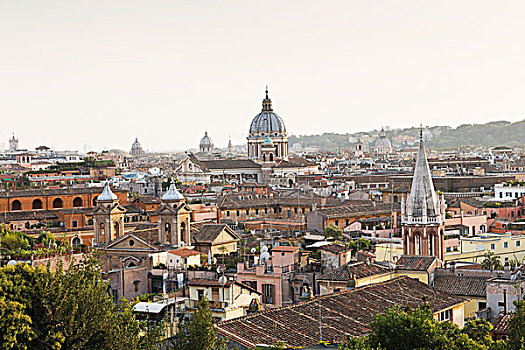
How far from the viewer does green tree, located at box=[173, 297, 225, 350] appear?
43.6 ft

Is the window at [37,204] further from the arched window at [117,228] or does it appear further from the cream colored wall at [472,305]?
the cream colored wall at [472,305]

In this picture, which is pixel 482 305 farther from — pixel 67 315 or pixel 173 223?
pixel 173 223

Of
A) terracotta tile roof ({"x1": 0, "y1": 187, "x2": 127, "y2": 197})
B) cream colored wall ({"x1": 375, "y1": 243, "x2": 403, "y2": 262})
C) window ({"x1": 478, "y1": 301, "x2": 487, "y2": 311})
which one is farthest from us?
terracotta tile roof ({"x1": 0, "y1": 187, "x2": 127, "y2": 197})

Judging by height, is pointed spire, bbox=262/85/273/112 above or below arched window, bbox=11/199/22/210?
above

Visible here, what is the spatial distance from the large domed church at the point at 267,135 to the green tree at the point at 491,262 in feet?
195

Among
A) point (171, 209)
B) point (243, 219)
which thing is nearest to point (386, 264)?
point (171, 209)

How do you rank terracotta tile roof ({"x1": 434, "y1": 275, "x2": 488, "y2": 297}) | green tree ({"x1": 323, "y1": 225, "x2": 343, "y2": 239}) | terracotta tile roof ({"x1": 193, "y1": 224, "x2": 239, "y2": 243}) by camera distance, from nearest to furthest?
1. terracotta tile roof ({"x1": 434, "y1": 275, "x2": 488, "y2": 297})
2. terracotta tile roof ({"x1": 193, "y1": 224, "x2": 239, "y2": 243})
3. green tree ({"x1": 323, "y1": 225, "x2": 343, "y2": 239})

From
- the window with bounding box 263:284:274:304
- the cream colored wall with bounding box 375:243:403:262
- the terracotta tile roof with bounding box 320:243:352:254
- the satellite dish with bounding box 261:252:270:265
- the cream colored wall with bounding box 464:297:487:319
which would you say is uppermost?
the terracotta tile roof with bounding box 320:243:352:254

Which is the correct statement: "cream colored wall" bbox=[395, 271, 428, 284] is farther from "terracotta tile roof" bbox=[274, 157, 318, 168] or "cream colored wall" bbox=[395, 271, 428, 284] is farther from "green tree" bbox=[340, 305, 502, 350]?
"terracotta tile roof" bbox=[274, 157, 318, 168]

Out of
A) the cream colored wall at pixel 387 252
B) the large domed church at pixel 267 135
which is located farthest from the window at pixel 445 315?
the large domed church at pixel 267 135

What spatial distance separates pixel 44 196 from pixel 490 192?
25758mm

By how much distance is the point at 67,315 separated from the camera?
45.9ft

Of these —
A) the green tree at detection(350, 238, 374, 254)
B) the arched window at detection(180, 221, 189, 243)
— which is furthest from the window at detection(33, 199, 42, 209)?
the green tree at detection(350, 238, 374, 254)

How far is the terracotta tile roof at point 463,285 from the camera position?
21.1 m
